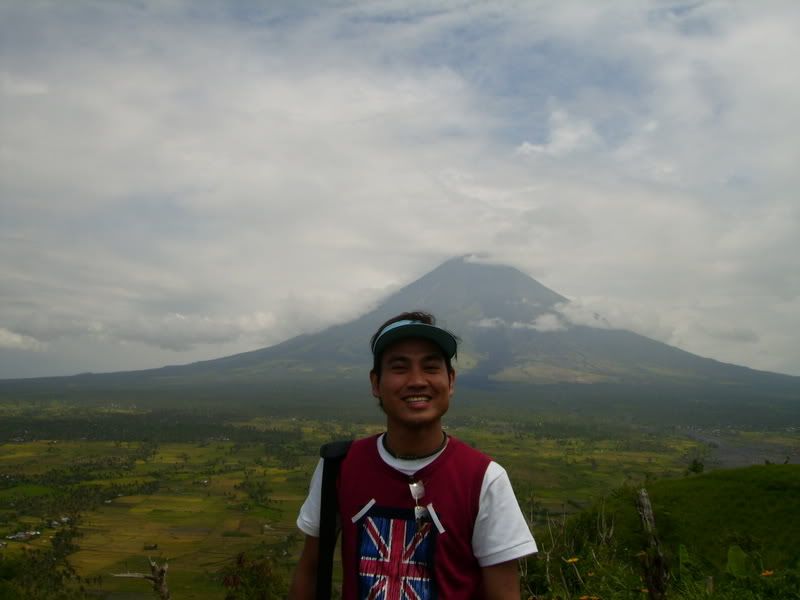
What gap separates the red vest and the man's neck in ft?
0.21

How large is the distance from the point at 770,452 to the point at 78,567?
92.1 m

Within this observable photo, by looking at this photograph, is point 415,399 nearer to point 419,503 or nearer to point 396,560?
point 419,503

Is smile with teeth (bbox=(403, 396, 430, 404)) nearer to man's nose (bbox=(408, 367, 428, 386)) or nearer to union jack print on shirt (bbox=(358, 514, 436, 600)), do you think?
man's nose (bbox=(408, 367, 428, 386))

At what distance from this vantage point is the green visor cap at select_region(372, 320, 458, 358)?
2207 millimetres

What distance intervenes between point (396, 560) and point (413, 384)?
632mm

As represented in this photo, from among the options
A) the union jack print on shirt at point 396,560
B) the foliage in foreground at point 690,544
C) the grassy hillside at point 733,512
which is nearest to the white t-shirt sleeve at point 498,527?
the union jack print on shirt at point 396,560

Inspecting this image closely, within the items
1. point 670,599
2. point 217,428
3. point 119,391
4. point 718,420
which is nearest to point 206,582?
point 670,599

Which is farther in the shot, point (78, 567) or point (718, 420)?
point (718, 420)

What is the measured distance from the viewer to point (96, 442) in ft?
314

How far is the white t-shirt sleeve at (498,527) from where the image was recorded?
1989 mm

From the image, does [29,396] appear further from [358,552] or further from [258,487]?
[358,552]

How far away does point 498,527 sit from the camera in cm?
200

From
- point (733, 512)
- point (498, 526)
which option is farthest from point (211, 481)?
point (498, 526)

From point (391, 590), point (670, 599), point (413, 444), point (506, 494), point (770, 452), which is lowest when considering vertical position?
point (770, 452)
